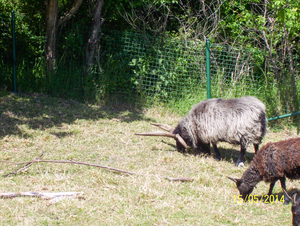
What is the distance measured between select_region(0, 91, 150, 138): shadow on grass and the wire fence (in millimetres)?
461

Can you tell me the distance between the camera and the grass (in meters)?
3.82

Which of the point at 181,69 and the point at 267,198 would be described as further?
the point at 181,69

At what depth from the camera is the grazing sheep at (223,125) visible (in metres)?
5.47

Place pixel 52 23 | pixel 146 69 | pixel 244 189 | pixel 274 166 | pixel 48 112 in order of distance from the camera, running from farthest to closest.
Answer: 1. pixel 146 69
2. pixel 52 23
3. pixel 48 112
4. pixel 244 189
5. pixel 274 166

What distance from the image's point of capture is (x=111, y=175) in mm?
4945

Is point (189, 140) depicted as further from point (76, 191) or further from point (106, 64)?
point (106, 64)

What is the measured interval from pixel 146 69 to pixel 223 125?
3925mm

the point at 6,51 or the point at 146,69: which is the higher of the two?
the point at 6,51

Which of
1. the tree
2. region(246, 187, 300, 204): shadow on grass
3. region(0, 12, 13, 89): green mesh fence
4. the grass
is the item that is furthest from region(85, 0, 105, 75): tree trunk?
region(246, 187, 300, 204): shadow on grass

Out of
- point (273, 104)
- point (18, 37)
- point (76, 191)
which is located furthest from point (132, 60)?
point (76, 191)

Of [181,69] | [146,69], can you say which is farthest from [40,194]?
[181,69]

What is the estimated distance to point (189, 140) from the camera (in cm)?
611

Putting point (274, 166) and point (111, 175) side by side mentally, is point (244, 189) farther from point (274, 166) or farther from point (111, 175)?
point (111, 175)
